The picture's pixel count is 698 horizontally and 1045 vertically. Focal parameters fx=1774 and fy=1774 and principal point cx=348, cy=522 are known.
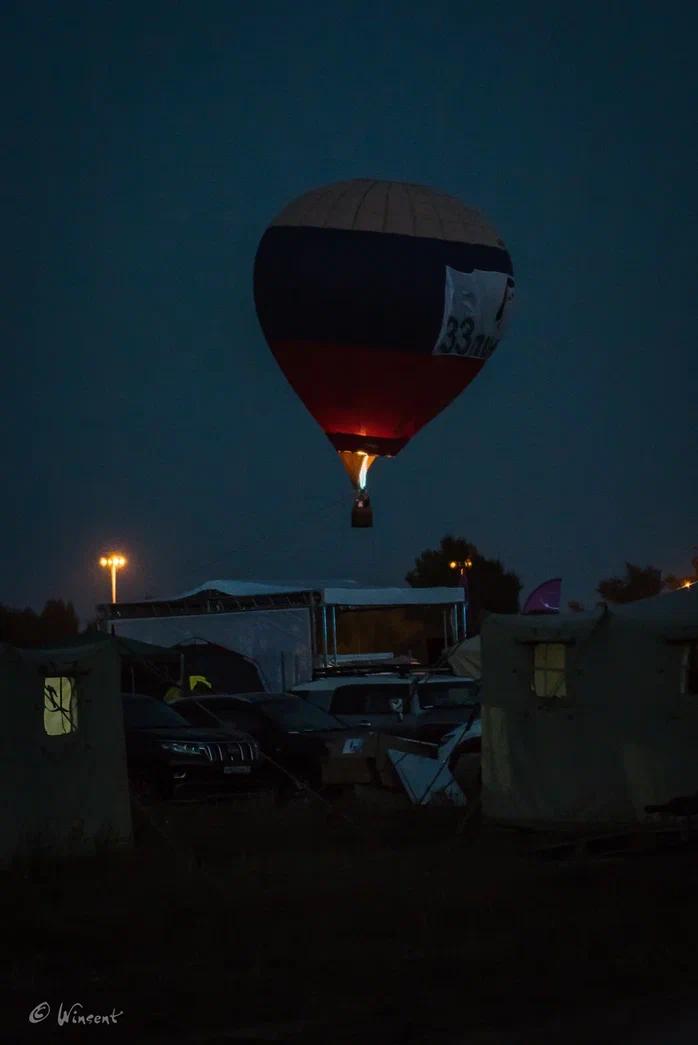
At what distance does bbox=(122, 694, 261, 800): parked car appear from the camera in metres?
21.1

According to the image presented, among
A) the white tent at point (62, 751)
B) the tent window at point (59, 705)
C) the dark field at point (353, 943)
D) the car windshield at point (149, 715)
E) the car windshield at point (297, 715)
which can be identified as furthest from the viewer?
the car windshield at point (297, 715)

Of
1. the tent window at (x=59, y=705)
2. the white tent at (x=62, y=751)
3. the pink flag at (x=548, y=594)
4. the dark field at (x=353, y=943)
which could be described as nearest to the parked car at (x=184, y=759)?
the dark field at (x=353, y=943)

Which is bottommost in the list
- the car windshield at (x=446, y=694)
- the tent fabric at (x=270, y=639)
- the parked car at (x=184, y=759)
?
the parked car at (x=184, y=759)

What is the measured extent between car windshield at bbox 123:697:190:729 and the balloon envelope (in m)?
15.0

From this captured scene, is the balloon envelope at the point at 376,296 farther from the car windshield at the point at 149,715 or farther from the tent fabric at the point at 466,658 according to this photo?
the tent fabric at the point at 466,658

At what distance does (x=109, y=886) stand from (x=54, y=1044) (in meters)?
5.54

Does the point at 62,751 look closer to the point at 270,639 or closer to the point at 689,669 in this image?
the point at 689,669

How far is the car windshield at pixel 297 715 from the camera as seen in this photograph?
25.5m

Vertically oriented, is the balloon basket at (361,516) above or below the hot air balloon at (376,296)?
below

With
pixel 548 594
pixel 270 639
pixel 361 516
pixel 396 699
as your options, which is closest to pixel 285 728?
pixel 396 699

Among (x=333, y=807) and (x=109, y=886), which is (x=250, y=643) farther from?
(x=109, y=886)

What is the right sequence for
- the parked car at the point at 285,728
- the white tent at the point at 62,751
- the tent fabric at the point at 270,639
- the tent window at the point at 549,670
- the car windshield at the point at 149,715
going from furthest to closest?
1. the tent fabric at the point at 270,639
2. the parked car at the point at 285,728
3. the car windshield at the point at 149,715
4. the tent window at the point at 549,670
5. the white tent at the point at 62,751

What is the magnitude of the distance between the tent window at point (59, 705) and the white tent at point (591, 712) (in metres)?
4.49

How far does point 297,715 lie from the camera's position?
26.0 m
